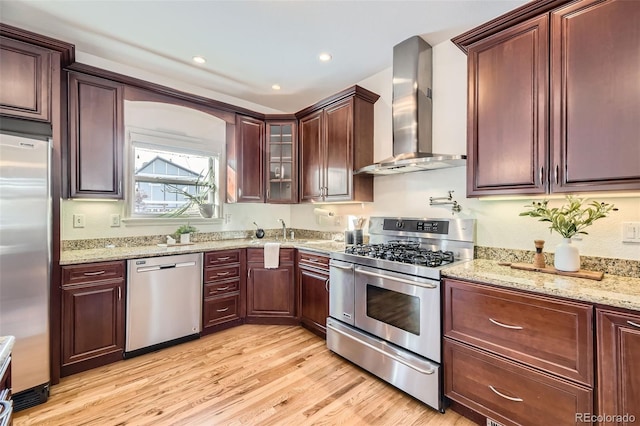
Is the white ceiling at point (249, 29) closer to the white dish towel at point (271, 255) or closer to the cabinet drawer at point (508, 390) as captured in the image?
the white dish towel at point (271, 255)

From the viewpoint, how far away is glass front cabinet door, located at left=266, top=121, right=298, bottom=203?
3.64 m

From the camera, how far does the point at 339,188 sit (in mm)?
3057

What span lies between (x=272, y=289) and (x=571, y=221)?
104 inches

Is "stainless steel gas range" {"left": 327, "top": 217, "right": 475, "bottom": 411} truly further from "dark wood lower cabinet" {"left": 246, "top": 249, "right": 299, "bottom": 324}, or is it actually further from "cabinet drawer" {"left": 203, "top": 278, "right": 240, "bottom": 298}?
"cabinet drawer" {"left": 203, "top": 278, "right": 240, "bottom": 298}

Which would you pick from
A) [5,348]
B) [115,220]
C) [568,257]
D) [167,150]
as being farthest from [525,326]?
[167,150]

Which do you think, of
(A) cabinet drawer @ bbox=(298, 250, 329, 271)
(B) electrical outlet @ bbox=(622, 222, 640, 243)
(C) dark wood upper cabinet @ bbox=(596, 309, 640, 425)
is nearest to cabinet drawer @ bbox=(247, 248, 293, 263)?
(A) cabinet drawer @ bbox=(298, 250, 329, 271)

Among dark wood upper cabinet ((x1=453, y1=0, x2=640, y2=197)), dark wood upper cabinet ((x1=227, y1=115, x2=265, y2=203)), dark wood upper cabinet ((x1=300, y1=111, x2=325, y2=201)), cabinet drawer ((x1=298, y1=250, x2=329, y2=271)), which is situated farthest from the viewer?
dark wood upper cabinet ((x1=227, y1=115, x2=265, y2=203))

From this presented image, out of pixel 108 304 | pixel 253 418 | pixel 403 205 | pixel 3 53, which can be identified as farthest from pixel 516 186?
pixel 3 53

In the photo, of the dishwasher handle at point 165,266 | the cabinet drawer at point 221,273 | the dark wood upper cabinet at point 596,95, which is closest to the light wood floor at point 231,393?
the cabinet drawer at point 221,273

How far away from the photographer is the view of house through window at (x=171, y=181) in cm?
308

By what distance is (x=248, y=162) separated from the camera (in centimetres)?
354

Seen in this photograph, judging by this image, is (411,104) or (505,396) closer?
(505,396)

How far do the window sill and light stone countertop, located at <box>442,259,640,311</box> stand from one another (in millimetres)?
2752

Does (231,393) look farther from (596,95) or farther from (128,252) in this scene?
(596,95)
